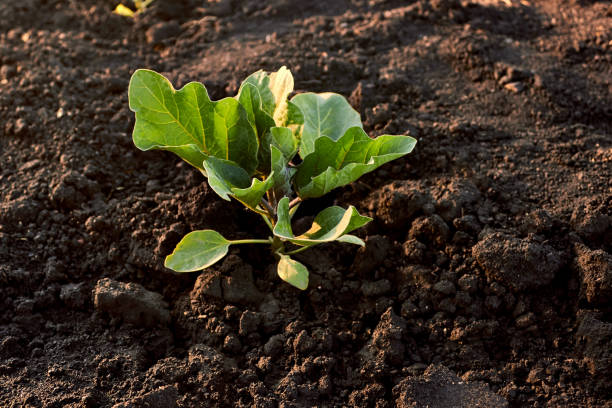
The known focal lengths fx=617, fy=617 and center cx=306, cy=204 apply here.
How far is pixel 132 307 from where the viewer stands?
2.31 metres

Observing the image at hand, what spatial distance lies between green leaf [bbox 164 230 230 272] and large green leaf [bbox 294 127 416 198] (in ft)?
Result: 1.23

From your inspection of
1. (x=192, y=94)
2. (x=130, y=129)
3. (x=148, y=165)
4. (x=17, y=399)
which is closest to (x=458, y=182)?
(x=192, y=94)

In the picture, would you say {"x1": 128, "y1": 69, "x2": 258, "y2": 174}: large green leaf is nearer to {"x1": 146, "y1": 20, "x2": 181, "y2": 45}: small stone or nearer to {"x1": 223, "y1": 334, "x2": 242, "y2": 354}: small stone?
{"x1": 223, "y1": 334, "x2": 242, "y2": 354}: small stone

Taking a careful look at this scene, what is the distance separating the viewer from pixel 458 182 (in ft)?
8.46

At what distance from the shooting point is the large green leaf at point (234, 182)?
6.64 ft

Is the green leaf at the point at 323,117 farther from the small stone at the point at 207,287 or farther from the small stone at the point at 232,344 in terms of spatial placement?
the small stone at the point at 232,344

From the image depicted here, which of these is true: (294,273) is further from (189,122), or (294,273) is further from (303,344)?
(189,122)

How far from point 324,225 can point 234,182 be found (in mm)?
369

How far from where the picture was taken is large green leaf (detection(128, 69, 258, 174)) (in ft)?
7.21

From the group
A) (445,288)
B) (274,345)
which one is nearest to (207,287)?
(274,345)

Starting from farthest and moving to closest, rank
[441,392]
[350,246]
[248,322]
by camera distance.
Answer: [350,246] → [248,322] → [441,392]

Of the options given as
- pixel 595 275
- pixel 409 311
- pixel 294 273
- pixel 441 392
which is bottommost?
pixel 441 392

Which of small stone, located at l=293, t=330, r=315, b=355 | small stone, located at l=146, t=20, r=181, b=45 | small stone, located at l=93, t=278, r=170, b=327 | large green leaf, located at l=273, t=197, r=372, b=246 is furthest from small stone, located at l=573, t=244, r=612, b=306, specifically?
small stone, located at l=146, t=20, r=181, b=45

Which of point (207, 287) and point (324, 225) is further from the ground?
point (324, 225)
